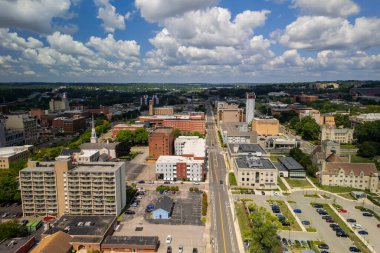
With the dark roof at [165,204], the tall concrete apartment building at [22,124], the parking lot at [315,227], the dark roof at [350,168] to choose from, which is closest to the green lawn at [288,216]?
the parking lot at [315,227]

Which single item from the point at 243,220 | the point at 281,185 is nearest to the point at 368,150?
the point at 281,185

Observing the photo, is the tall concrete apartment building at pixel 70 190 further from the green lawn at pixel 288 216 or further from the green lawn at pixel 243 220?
the green lawn at pixel 288 216

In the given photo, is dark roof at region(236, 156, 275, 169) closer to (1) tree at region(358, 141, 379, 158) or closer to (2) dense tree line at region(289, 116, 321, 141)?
(1) tree at region(358, 141, 379, 158)

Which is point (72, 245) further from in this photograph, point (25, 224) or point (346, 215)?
point (346, 215)

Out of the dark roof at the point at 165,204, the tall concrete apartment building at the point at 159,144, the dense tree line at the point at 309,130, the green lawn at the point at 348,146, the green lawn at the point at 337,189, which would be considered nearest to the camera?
the dark roof at the point at 165,204

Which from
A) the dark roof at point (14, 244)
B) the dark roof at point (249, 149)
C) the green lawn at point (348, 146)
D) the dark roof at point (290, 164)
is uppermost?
the dark roof at point (249, 149)

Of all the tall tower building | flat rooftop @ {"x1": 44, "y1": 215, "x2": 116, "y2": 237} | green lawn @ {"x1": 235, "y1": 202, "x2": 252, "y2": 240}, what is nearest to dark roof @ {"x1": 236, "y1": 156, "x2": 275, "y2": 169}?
green lawn @ {"x1": 235, "y1": 202, "x2": 252, "y2": 240}
